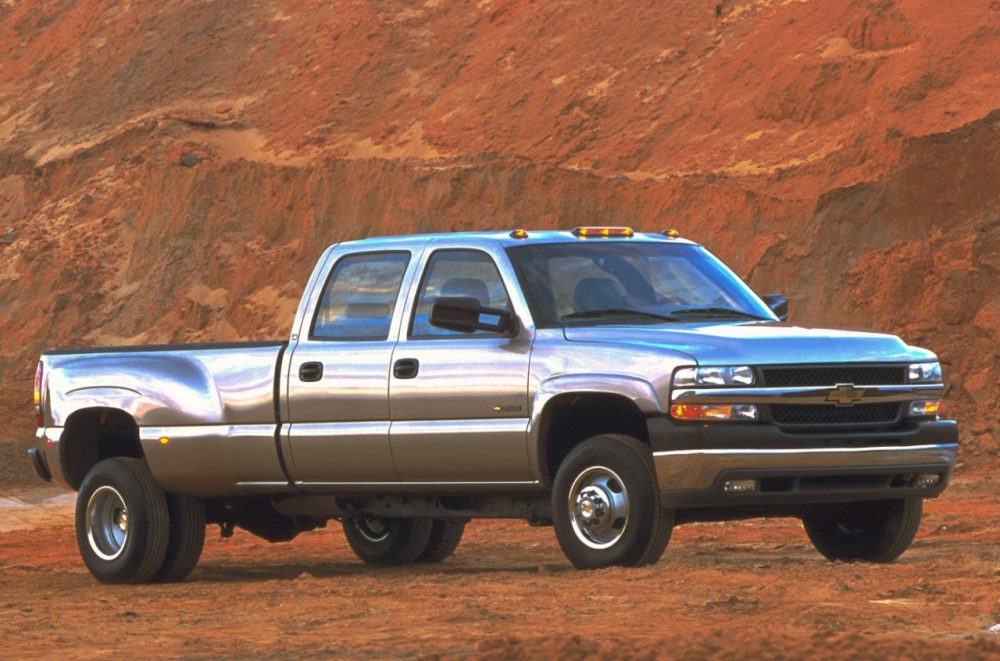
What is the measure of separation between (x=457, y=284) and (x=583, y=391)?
3.88 ft

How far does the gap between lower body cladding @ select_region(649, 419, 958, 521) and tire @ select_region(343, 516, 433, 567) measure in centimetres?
331

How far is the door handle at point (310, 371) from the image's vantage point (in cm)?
1113

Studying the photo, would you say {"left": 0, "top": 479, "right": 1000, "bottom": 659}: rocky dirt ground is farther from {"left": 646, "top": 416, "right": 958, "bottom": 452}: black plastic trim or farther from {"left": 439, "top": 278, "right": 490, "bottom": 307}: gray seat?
{"left": 439, "top": 278, "right": 490, "bottom": 307}: gray seat

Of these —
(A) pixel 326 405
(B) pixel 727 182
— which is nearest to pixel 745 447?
(A) pixel 326 405

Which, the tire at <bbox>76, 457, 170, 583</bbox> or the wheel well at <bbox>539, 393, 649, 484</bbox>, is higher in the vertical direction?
the wheel well at <bbox>539, 393, 649, 484</bbox>

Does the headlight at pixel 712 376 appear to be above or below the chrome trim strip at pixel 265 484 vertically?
above

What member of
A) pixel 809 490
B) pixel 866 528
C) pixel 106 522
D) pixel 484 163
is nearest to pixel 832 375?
pixel 809 490

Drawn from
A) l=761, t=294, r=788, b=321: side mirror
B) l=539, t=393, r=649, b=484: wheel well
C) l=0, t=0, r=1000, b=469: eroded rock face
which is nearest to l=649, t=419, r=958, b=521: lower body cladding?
l=539, t=393, r=649, b=484: wheel well

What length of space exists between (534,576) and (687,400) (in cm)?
143

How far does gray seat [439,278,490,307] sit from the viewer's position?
10788mm

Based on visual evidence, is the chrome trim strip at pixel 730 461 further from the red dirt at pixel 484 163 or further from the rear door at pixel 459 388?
the red dirt at pixel 484 163

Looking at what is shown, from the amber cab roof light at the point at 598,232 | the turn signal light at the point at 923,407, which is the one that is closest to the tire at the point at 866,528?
the turn signal light at the point at 923,407

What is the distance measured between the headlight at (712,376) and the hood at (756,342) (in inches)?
1.4

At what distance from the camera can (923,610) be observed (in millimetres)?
8516
